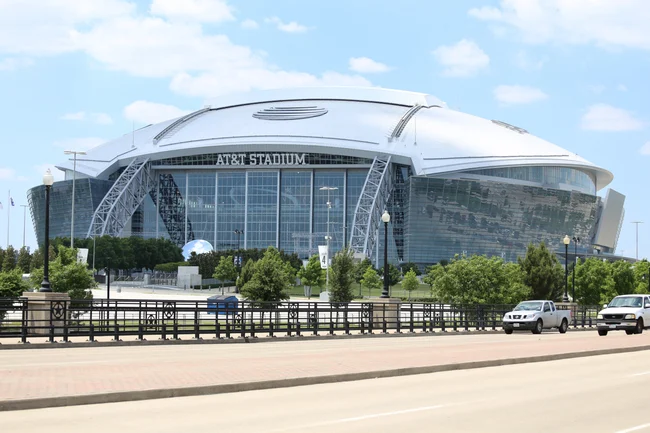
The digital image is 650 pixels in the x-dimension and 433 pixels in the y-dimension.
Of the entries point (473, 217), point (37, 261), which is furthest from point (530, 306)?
point (473, 217)

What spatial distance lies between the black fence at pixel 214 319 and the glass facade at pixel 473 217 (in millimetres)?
84594

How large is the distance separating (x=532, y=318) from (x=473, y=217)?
10923 cm

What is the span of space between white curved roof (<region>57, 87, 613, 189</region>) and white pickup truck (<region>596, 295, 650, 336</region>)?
106m

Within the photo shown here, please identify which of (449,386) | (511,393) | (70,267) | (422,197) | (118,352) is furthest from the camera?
(422,197)

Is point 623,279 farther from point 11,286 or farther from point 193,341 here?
point 193,341

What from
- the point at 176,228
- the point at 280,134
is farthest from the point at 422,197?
the point at 176,228

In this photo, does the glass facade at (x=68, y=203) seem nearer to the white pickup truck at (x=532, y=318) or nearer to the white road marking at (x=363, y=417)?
the white pickup truck at (x=532, y=318)

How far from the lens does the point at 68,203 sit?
168 meters

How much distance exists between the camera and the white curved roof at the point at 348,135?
154 metres

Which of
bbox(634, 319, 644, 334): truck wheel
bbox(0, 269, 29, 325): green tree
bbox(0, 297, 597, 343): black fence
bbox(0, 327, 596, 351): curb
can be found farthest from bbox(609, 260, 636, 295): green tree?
bbox(0, 269, 29, 325): green tree

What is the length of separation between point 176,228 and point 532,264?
9317cm

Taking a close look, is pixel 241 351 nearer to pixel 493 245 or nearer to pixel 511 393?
pixel 511 393

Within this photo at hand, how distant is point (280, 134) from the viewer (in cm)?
15850

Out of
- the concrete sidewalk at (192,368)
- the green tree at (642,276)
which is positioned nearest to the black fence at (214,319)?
the concrete sidewalk at (192,368)
